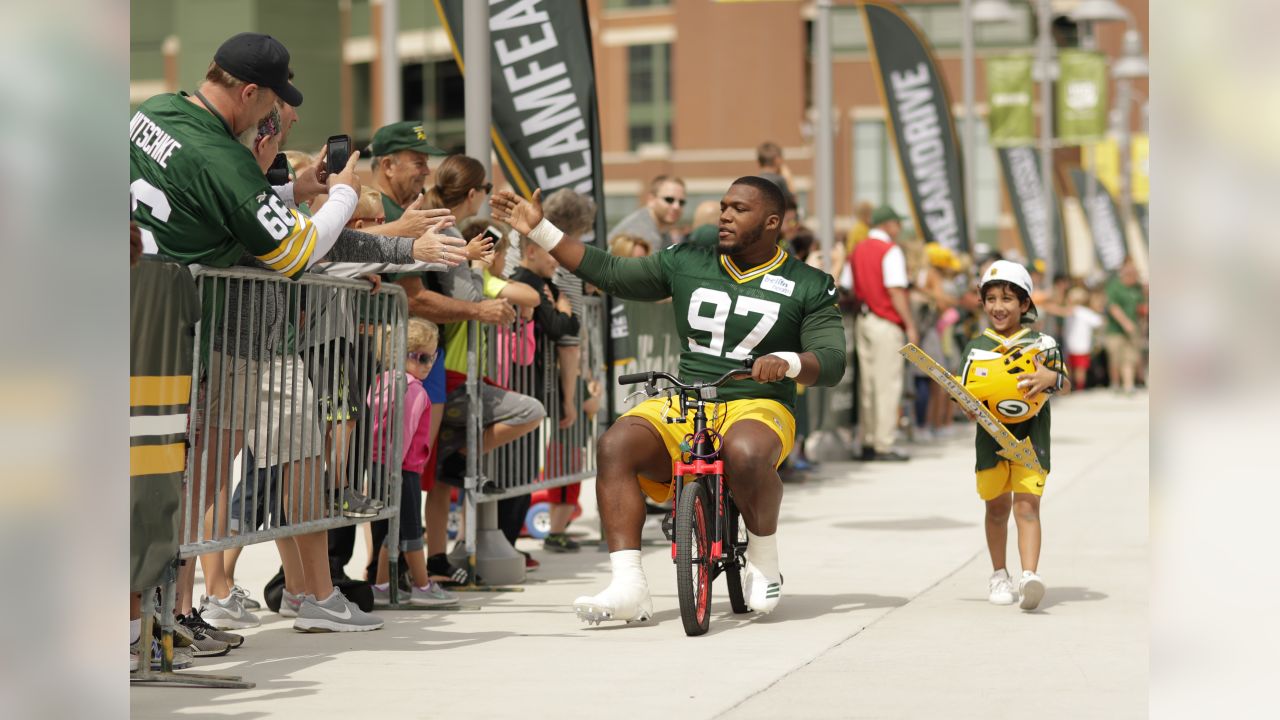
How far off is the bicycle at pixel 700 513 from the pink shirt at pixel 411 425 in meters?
1.12

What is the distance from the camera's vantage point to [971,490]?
14.0 m

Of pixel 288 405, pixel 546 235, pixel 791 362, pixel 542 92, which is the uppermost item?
pixel 542 92

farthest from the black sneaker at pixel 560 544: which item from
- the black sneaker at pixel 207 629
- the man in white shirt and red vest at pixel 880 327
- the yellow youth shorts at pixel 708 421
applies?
the man in white shirt and red vest at pixel 880 327

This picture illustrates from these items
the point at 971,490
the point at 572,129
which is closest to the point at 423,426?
the point at 572,129

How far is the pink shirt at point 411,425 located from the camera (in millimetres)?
7863

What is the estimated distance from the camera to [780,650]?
6895 millimetres

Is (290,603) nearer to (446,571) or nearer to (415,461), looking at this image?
(415,461)

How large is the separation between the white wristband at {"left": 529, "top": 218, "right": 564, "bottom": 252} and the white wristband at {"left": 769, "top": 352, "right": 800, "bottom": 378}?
1124mm

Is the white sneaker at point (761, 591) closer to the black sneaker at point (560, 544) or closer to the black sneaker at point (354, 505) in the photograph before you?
the black sneaker at point (354, 505)

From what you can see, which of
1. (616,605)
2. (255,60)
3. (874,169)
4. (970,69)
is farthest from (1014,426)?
(874,169)

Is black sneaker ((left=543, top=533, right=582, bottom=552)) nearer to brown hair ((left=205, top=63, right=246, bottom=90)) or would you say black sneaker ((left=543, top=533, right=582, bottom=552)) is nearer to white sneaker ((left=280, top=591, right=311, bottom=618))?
white sneaker ((left=280, top=591, right=311, bottom=618))

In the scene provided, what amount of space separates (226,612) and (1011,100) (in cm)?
2552
